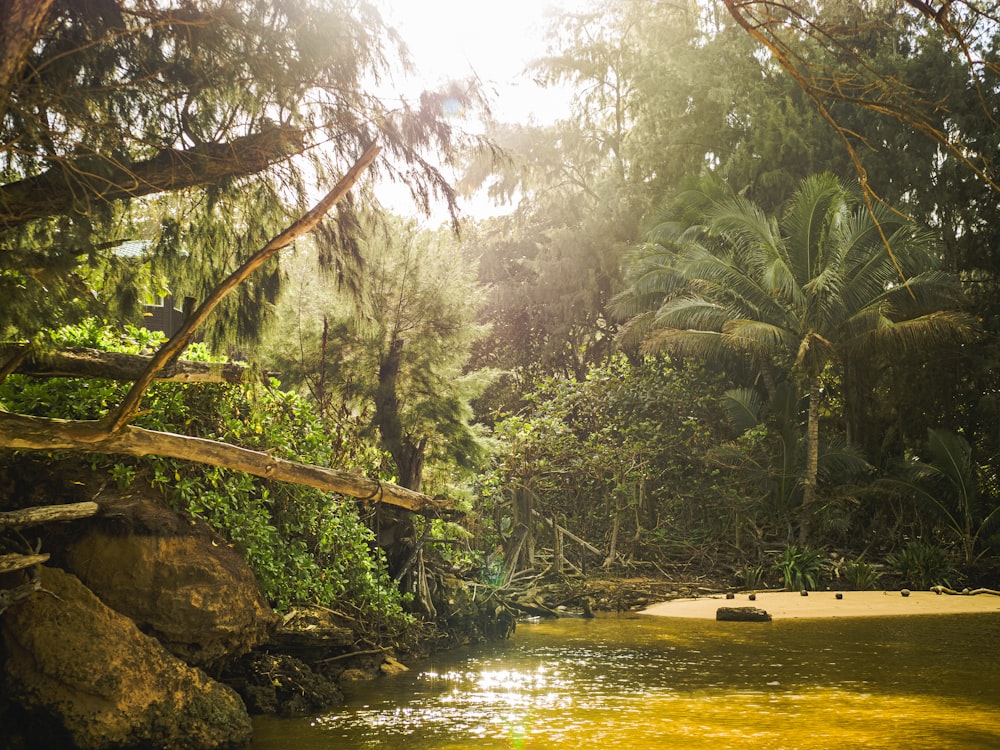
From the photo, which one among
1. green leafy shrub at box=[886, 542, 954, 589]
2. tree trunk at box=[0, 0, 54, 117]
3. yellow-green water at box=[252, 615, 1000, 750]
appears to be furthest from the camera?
green leafy shrub at box=[886, 542, 954, 589]

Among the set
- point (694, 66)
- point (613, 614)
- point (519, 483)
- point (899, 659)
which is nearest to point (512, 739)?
point (899, 659)

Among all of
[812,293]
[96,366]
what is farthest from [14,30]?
[812,293]

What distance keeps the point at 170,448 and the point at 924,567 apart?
12687 millimetres

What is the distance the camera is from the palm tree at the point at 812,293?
1573 centimetres

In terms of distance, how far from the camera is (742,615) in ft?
38.6

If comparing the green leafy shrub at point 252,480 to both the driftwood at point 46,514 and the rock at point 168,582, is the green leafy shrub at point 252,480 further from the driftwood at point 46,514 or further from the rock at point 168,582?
the driftwood at point 46,514

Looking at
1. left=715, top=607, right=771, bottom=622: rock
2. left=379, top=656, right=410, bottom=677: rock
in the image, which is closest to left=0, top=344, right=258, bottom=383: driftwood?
left=379, top=656, right=410, bottom=677: rock

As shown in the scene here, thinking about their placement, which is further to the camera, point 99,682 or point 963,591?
point 963,591

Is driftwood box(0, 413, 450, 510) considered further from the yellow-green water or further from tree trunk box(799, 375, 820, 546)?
tree trunk box(799, 375, 820, 546)

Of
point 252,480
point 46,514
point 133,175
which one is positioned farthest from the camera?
point 252,480

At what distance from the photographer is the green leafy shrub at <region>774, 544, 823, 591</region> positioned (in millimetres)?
14438

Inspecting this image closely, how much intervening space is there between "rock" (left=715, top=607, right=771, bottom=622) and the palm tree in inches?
170

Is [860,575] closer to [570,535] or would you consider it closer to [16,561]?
[570,535]

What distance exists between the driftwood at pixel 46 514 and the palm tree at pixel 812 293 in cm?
1214
